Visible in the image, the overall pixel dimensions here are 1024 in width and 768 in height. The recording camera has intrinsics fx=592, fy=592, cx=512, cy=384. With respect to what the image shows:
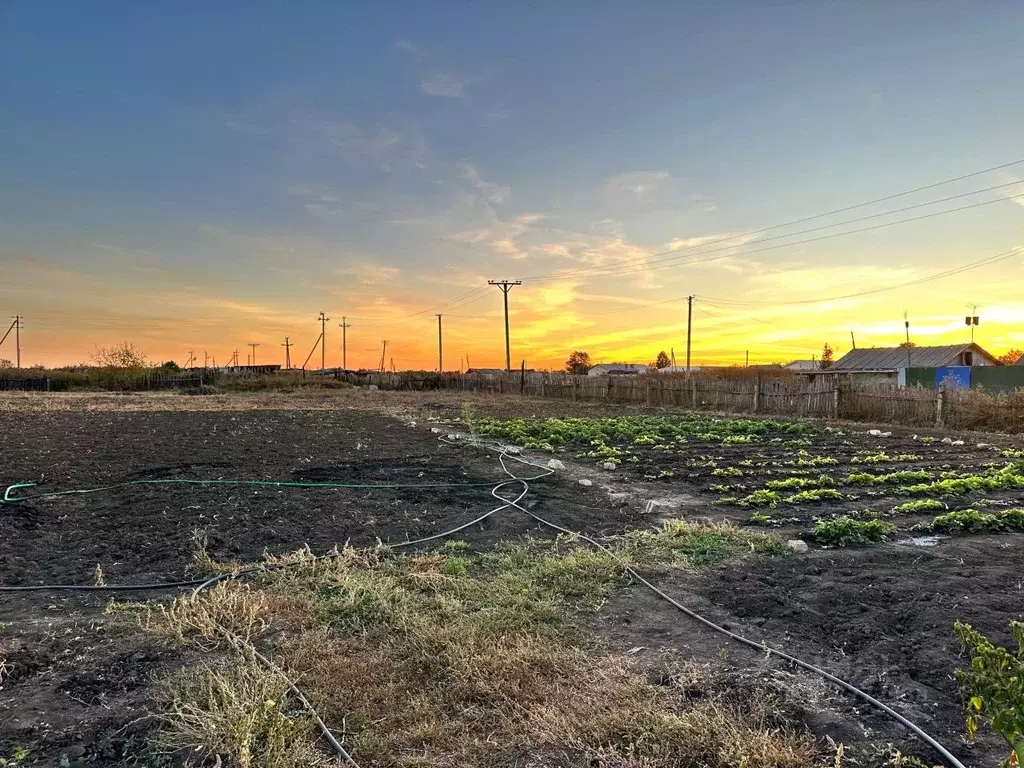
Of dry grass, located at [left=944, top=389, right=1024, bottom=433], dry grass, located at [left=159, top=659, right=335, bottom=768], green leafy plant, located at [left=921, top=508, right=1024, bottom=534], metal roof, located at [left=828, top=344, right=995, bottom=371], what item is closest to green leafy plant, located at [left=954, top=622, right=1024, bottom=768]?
dry grass, located at [left=159, top=659, right=335, bottom=768]

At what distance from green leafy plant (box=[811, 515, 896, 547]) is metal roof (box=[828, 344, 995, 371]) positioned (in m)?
43.9

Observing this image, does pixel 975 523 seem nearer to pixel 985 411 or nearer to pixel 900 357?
pixel 985 411

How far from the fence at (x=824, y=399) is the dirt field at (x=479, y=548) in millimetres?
5538

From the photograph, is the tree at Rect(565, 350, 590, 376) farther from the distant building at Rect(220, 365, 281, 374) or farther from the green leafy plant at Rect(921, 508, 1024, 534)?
the green leafy plant at Rect(921, 508, 1024, 534)

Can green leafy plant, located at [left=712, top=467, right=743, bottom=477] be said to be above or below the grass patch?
below

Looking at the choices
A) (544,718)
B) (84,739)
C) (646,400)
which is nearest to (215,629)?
(84,739)

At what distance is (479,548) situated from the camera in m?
5.91

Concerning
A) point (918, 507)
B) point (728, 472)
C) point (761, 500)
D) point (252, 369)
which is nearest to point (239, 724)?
point (761, 500)

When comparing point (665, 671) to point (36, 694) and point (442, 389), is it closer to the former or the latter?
point (36, 694)

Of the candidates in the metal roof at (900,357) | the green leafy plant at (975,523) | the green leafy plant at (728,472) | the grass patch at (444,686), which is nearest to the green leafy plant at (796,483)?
the green leafy plant at (728,472)

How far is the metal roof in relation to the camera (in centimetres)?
4453

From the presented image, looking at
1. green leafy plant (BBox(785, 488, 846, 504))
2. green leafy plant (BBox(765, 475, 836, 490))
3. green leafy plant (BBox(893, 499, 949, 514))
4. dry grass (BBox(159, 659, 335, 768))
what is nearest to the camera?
dry grass (BBox(159, 659, 335, 768))

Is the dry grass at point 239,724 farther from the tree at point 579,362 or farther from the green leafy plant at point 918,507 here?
the tree at point 579,362

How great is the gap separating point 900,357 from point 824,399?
106 ft
